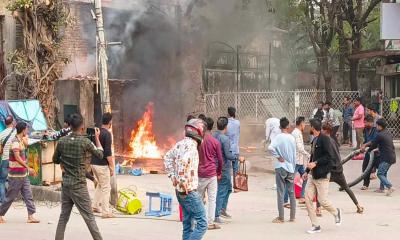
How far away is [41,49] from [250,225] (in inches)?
305

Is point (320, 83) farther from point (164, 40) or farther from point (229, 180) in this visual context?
point (229, 180)

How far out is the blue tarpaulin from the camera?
13109 mm

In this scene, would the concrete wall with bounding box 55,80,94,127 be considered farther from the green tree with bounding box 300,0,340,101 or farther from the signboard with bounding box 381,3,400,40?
the green tree with bounding box 300,0,340,101

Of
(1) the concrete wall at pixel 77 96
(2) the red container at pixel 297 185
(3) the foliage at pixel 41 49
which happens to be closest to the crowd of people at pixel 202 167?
(2) the red container at pixel 297 185

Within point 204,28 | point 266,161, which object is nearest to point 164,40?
point 204,28

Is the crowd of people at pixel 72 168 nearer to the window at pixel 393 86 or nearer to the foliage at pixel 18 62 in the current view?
the foliage at pixel 18 62

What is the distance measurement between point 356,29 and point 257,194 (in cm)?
1641

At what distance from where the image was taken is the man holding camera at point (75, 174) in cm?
732

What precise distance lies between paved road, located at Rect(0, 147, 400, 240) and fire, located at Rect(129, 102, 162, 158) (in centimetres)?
578

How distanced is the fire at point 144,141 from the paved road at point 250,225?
19.0 feet

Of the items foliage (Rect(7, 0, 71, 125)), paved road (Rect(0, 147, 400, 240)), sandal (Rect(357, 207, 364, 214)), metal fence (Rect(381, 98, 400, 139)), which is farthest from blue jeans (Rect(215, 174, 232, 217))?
metal fence (Rect(381, 98, 400, 139))

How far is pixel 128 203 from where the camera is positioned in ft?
32.9

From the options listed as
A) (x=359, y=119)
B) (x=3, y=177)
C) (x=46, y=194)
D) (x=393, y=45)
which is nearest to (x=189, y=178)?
(x=3, y=177)

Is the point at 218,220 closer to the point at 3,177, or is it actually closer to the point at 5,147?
the point at 5,147
